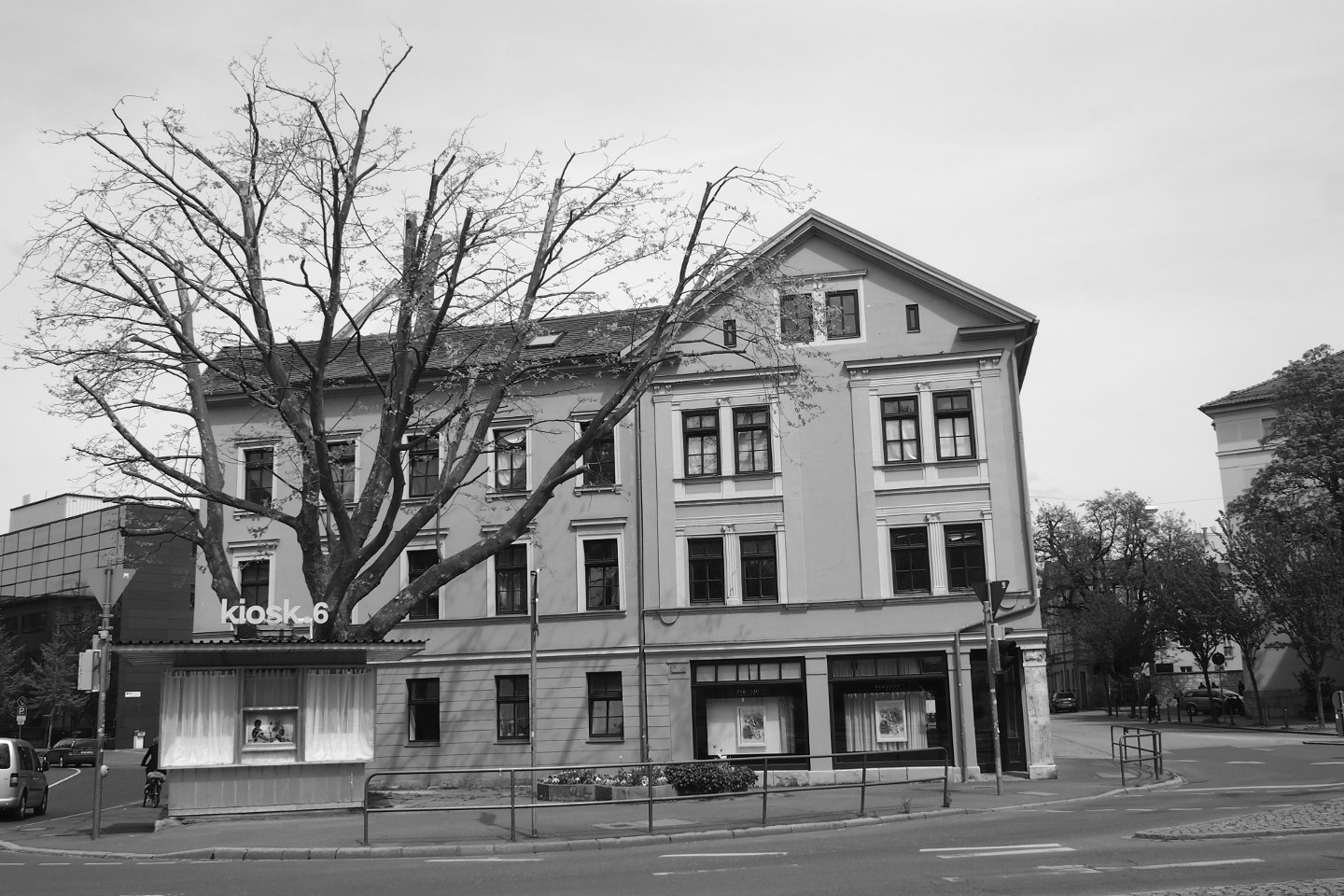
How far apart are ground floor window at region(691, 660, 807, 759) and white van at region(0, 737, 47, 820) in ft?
48.8

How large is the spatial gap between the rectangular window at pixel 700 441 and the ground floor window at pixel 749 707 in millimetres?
4925

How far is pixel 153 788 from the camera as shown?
28.0 metres

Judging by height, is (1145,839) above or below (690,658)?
below

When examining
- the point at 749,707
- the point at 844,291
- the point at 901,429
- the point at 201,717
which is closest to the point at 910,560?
the point at 901,429

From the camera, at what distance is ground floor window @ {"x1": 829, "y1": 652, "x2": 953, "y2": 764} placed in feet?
95.1

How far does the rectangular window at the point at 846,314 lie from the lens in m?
31.1

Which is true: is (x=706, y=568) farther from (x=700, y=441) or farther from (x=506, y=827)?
(x=506, y=827)

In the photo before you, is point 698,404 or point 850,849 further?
point 698,404

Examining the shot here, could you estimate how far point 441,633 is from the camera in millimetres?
31781

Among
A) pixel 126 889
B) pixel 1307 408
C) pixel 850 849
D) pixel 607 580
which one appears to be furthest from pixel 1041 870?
pixel 1307 408

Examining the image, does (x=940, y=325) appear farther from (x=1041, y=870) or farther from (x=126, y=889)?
(x=126, y=889)

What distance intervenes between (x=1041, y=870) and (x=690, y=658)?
18165mm

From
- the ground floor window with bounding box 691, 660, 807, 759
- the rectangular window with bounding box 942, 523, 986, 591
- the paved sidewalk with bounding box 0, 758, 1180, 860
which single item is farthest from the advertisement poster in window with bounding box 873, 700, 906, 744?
the paved sidewalk with bounding box 0, 758, 1180, 860

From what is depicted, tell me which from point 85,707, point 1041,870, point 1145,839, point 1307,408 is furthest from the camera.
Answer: point 85,707
